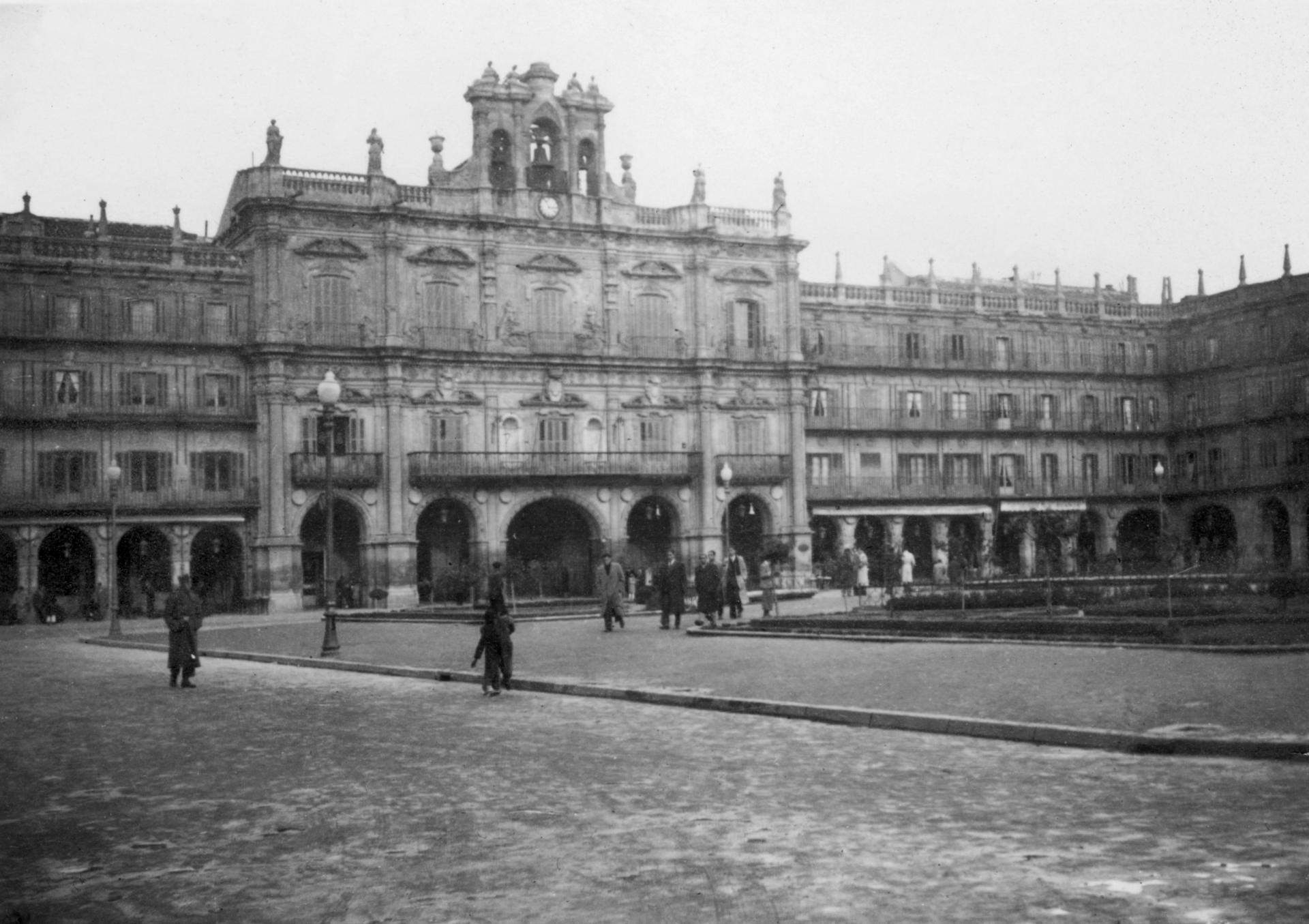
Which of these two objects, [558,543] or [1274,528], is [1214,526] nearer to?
[1274,528]

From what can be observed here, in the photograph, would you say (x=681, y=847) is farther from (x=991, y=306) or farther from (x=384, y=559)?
(x=991, y=306)

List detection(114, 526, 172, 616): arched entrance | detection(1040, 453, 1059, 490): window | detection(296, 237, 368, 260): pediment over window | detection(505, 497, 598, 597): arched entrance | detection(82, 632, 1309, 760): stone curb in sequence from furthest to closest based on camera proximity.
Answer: detection(1040, 453, 1059, 490): window, detection(505, 497, 598, 597): arched entrance, detection(296, 237, 368, 260): pediment over window, detection(114, 526, 172, 616): arched entrance, detection(82, 632, 1309, 760): stone curb

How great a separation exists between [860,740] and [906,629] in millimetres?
11812

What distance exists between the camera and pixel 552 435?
52.9 metres

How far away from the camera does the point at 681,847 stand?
8297mm

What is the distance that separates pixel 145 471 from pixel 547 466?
14122mm

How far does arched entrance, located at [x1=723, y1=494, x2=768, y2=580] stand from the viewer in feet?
185

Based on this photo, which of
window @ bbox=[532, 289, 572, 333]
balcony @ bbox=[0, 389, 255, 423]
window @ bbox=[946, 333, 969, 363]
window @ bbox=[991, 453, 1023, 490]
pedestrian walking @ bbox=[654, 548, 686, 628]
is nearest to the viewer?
pedestrian walking @ bbox=[654, 548, 686, 628]

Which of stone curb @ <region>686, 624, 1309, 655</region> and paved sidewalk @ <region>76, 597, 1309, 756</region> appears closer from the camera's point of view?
paved sidewalk @ <region>76, 597, 1309, 756</region>

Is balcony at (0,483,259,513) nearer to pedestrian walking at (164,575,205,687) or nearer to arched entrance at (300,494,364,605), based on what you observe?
arched entrance at (300,494,364,605)

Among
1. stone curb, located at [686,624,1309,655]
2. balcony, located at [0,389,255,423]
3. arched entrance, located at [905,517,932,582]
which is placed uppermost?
balcony, located at [0,389,255,423]

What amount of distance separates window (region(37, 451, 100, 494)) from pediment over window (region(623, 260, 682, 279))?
20732mm

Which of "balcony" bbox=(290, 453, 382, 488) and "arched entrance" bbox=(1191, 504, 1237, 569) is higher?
"balcony" bbox=(290, 453, 382, 488)

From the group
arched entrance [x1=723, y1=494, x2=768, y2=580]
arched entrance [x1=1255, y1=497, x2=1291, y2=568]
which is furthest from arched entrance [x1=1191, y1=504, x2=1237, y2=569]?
arched entrance [x1=723, y1=494, x2=768, y2=580]
